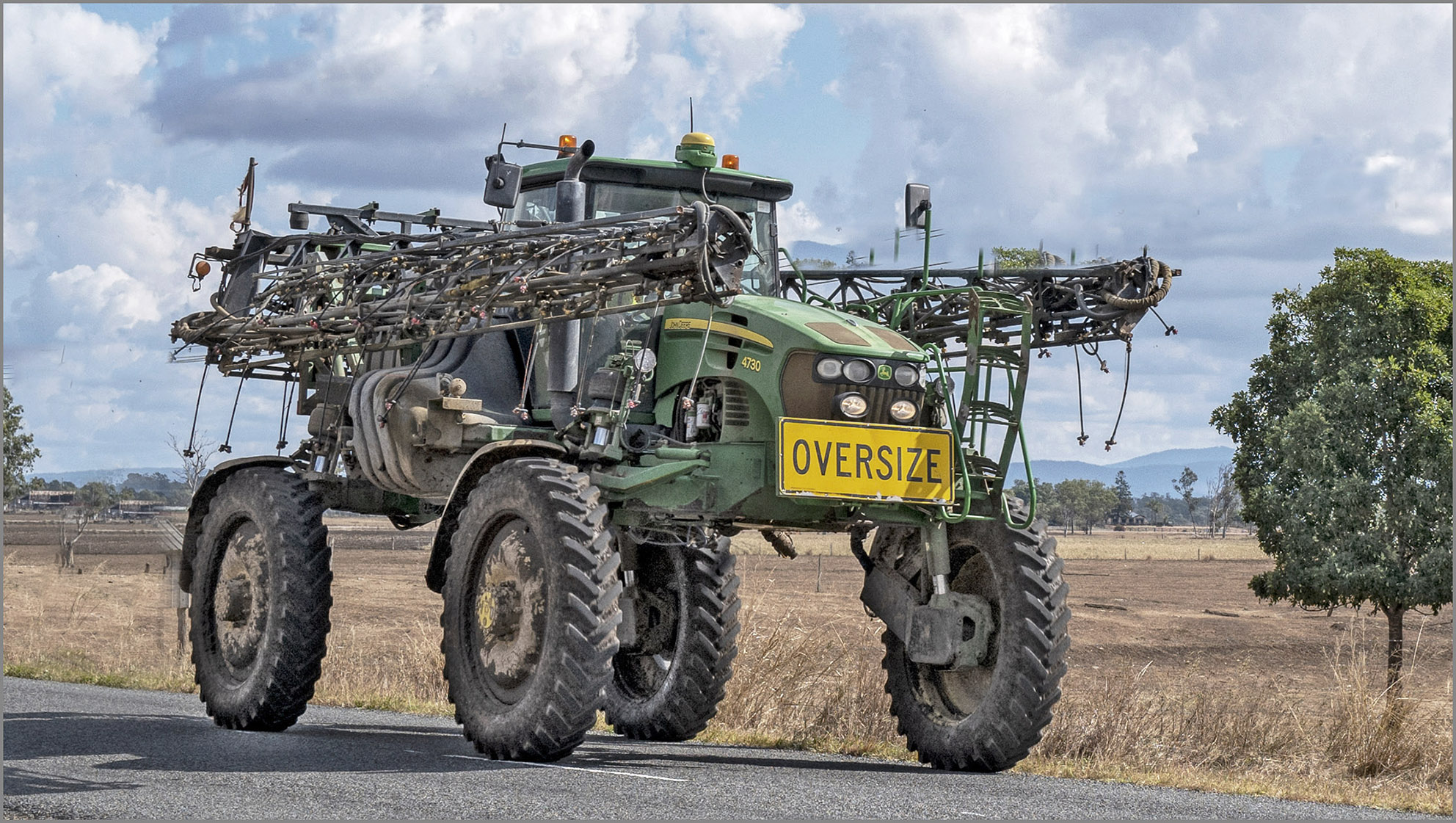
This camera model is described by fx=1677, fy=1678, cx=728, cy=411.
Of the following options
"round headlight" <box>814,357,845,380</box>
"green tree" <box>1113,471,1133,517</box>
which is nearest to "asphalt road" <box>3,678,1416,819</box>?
"round headlight" <box>814,357,845,380</box>

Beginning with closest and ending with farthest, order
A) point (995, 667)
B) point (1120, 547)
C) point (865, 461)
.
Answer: point (865, 461), point (995, 667), point (1120, 547)

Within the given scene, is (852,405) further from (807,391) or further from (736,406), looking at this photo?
(736,406)

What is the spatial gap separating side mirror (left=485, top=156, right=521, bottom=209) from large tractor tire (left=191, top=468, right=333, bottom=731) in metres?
3.18

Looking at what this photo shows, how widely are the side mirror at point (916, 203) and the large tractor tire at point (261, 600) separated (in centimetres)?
542

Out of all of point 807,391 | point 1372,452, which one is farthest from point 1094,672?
point 807,391

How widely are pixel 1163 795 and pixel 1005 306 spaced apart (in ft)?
12.2

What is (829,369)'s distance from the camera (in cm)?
1152

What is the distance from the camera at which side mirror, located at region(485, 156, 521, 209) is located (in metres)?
12.6

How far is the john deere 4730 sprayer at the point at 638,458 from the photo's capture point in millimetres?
11211

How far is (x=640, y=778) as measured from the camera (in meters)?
10.7

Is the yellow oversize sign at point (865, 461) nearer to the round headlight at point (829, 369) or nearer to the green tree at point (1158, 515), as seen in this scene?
the round headlight at point (829, 369)

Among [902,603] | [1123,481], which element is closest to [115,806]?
[902,603]

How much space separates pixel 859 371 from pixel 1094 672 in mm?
20917

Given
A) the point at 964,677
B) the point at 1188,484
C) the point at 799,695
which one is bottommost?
the point at 799,695
